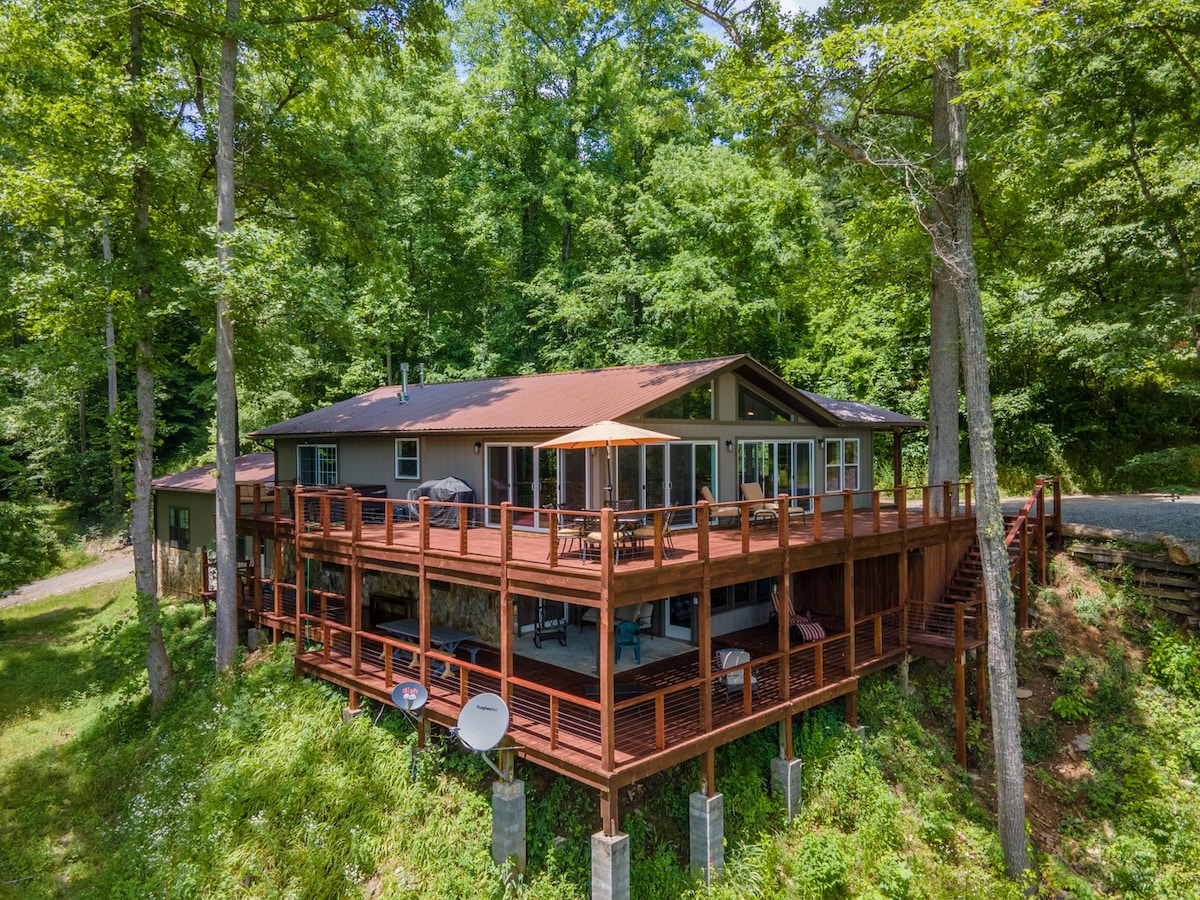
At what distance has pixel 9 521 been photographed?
1725cm

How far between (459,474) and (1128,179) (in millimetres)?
17526

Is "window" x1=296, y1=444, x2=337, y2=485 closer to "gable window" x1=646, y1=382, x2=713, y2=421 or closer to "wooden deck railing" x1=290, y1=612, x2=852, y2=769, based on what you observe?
"wooden deck railing" x1=290, y1=612, x2=852, y2=769

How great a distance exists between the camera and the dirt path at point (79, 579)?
2316 cm

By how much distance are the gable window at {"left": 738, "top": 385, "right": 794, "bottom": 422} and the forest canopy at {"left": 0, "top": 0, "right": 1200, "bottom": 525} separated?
437 cm

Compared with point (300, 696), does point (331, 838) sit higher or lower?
lower

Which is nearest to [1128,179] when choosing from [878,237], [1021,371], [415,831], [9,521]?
[878,237]

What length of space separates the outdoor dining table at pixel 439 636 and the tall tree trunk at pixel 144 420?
5.02 m

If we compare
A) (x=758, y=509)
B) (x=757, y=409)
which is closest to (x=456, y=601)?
(x=758, y=509)

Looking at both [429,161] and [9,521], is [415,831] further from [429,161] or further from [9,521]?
[429,161]

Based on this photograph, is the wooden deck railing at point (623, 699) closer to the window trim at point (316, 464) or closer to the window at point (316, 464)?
the window trim at point (316, 464)

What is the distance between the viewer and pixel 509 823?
8.84 m

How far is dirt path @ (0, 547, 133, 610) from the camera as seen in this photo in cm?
2316

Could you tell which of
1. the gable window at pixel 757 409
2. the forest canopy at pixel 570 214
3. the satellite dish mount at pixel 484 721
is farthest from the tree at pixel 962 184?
the satellite dish mount at pixel 484 721

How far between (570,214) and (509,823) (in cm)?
2330
